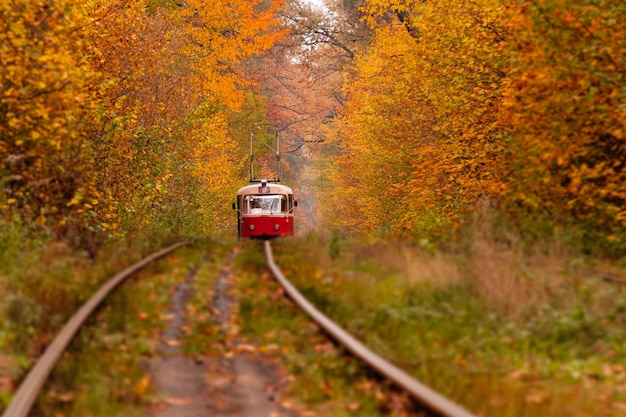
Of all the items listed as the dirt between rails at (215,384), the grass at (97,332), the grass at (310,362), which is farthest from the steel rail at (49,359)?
the grass at (310,362)

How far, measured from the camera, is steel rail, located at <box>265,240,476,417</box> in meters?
5.30

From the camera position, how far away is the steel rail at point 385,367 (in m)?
5.30

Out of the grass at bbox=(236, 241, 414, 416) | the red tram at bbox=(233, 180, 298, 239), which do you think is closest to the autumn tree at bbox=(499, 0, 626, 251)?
the grass at bbox=(236, 241, 414, 416)

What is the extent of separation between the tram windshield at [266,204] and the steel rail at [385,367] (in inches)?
742

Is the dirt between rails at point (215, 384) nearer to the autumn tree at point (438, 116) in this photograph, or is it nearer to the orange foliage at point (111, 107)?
the orange foliage at point (111, 107)

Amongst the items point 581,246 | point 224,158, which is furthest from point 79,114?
point 224,158

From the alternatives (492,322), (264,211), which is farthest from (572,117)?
(264,211)

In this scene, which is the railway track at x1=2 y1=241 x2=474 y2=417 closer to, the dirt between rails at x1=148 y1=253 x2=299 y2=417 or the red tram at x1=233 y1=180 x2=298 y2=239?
the dirt between rails at x1=148 y1=253 x2=299 y2=417

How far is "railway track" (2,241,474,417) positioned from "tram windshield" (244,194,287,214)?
18574 millimetres

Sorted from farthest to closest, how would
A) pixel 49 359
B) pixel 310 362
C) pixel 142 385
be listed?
1. pixel 310 362
2. pixel 49 359
3. pixel 142 385

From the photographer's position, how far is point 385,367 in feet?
20.9

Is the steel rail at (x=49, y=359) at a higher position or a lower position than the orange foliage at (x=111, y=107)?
lower

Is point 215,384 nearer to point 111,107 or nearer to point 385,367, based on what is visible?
point 385,367

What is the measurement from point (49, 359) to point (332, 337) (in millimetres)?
2574
